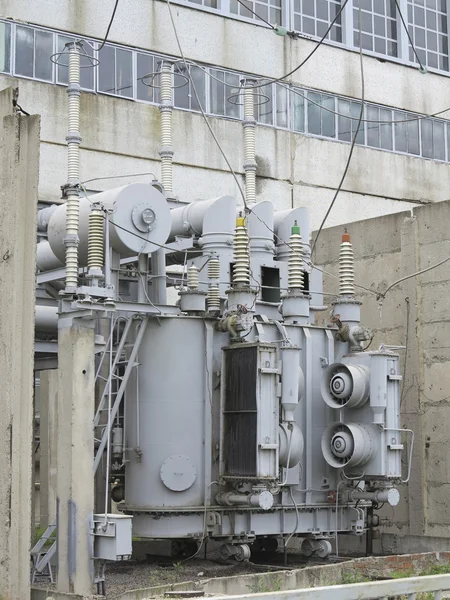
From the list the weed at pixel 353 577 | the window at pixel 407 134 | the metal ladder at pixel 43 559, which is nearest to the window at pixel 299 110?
the window at pixel 407 134

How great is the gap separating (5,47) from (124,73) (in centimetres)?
337

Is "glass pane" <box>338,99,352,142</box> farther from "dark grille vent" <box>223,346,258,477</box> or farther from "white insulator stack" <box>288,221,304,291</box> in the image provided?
"dark grille vent" <box>223,346,258,477</box>

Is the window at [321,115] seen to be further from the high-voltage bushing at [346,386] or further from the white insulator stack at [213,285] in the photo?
the high-voltage bushing at [346,386]

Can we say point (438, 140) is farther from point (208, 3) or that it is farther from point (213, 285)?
point (213, 285)

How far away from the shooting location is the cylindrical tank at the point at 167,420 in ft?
53.2

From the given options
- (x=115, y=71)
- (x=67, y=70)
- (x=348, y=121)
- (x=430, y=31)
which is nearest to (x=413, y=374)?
(x=67, y=70)

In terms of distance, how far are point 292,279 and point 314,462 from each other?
2857 millimetres

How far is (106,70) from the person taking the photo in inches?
1190

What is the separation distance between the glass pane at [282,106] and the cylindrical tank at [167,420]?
17.9 meters

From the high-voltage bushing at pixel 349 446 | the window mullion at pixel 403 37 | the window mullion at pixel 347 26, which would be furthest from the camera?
the window mullion at pixel 403 37

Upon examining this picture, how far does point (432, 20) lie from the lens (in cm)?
3778

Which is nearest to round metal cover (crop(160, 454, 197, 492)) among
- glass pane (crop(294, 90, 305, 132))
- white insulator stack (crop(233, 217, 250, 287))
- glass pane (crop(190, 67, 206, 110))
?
white insulator stack (crop(233, 217, 250, 287))

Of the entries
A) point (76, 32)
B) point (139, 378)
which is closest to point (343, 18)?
point (76, 32)

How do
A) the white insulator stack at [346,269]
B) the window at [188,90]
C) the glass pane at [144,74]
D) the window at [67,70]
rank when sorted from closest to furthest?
the white insulator stack at [346,269] → the window at [67,70] → the glass pane at [144,74] → the window at [188,90]
